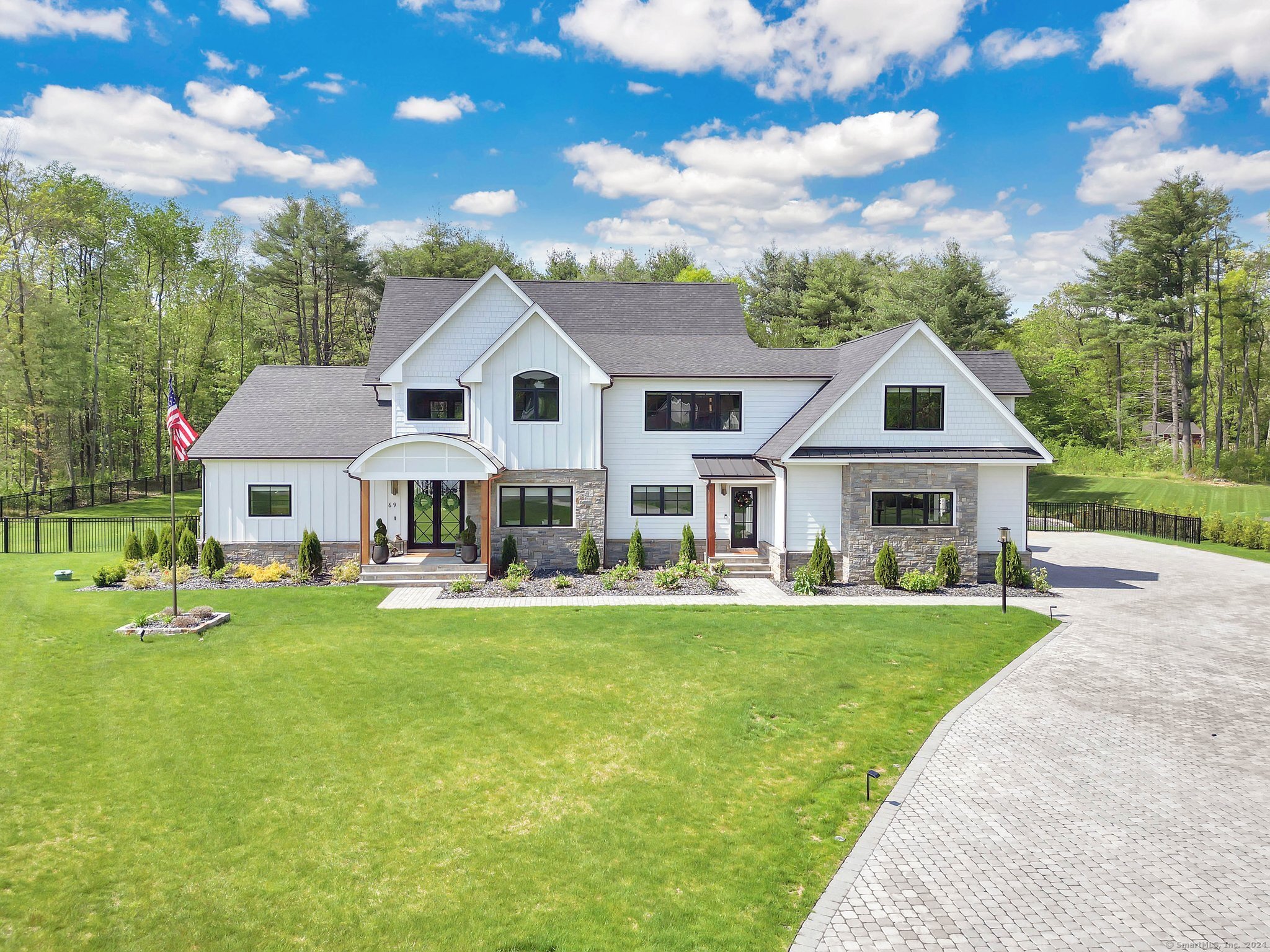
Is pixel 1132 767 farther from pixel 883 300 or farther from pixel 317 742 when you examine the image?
pixel 883 300

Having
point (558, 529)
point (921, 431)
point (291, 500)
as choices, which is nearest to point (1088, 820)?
point (921, 431)

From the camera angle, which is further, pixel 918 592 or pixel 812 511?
pixel 812 511

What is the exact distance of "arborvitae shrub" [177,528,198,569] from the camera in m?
21.2

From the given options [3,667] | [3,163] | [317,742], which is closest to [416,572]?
[3,667]

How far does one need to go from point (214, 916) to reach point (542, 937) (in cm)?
274

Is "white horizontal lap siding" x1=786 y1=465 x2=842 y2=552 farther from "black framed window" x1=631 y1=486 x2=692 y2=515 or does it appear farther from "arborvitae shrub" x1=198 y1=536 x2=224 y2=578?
"arborvitae shrub" x1=198 y1=536 x2=224 y2=578

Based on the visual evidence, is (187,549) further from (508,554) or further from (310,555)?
(508,554)

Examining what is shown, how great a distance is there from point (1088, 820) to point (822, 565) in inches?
478

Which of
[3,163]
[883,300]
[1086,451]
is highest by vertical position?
[3,163]

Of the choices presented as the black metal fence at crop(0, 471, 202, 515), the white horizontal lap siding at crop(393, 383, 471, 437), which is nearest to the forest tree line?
the black metal fence at crop(0, 471, 202, 515)

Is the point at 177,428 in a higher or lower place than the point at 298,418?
lower

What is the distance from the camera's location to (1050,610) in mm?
17359

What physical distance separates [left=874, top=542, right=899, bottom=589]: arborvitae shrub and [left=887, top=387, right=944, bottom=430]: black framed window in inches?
145

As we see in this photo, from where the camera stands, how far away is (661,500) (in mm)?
22766
